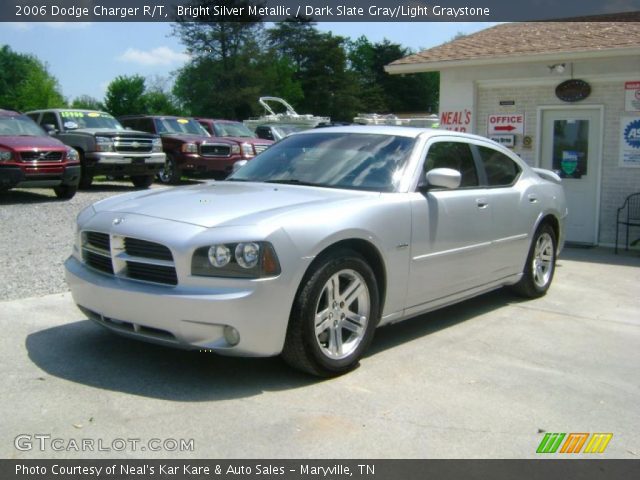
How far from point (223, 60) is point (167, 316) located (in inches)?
2110

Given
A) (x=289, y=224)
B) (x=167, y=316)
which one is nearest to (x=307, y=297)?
(x=289, y=224)

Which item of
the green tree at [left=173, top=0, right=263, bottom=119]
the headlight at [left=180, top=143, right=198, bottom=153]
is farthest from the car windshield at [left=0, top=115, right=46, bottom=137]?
the green tree at [left=173, top=0, right=263, bottom=119]

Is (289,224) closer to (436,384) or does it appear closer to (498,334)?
(436,384)

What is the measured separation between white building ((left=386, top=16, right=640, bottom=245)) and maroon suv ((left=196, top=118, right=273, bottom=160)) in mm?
7062

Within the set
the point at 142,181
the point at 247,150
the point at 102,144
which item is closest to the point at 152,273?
the point at 102,144

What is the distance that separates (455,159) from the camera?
5770 mm

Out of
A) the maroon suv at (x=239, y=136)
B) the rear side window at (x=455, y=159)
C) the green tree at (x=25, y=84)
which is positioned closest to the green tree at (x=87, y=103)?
the green tree at (x=25, y=84)

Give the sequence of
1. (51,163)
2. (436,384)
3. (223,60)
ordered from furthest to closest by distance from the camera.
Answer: (223,60) < (51,163) < (436,384)

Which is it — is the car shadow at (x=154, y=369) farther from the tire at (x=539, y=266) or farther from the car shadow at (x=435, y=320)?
the tire at (x=539, y=266)

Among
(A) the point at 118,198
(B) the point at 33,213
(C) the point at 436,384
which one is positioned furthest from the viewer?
(B) the point at 33,213

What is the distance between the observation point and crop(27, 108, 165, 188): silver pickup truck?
14703 millimetres

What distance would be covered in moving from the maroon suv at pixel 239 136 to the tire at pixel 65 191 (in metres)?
5.68

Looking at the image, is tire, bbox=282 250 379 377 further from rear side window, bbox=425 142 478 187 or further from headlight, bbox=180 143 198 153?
headlight, bbox=180 143 198 153

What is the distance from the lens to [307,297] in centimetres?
410
